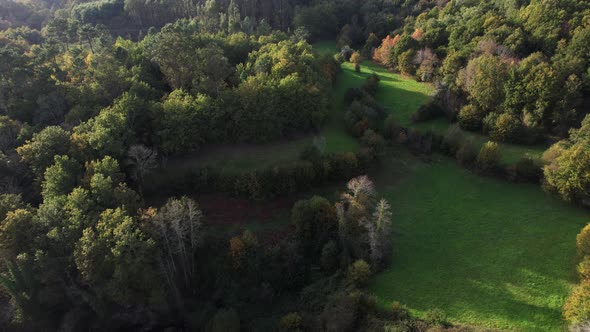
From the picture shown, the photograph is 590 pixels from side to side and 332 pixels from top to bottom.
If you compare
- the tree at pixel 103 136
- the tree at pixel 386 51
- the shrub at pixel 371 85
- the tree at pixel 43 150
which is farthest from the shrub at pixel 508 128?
the tree at pixel 43 150

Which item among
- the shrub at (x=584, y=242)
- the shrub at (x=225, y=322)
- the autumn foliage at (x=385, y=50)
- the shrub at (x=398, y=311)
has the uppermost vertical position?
the autumn foliage at (x=385, y=50)

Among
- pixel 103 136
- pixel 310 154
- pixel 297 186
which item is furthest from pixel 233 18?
pixel 297 186

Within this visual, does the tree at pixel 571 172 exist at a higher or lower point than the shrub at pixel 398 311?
higher

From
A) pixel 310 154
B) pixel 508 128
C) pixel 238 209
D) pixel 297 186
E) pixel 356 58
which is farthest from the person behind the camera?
pixel 356 58

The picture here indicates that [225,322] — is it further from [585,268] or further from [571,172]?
[571,172]

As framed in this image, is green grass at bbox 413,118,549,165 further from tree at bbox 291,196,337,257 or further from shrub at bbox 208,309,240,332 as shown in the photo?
shrub at bbox 208,309,240,332

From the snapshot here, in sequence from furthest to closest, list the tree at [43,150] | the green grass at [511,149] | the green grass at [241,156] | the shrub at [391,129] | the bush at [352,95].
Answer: the bush at [352,95], the shrub at [391,129], the green grass at [511,149], the green grass at [241,156], the tree at [43,150]

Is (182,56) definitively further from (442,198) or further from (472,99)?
(472,99)

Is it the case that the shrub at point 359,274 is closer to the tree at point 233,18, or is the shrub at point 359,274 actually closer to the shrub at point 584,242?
the shrub at point 584,242
